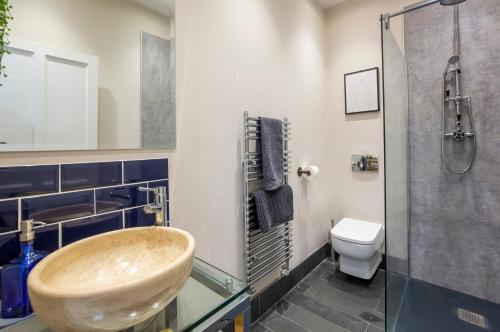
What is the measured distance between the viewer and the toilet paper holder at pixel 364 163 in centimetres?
239

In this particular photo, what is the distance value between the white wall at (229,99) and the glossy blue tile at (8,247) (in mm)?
588

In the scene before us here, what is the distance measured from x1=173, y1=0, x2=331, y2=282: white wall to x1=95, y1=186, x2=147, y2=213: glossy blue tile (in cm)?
21

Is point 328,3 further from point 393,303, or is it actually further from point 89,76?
point 393,303

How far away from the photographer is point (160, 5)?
44.7 inches

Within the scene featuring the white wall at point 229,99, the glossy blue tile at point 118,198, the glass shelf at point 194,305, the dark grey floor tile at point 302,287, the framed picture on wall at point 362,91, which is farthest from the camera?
the framed picture on wall at point 362,91

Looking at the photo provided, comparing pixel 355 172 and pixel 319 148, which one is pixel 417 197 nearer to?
pixel 355 172

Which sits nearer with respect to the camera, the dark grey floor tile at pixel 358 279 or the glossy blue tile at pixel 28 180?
the glossy blue tile at pixel 28 180

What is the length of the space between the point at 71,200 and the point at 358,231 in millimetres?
2051

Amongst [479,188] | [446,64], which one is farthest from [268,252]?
[446,64]

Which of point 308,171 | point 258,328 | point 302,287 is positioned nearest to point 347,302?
point 302,287

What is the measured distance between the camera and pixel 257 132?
1667 millimetres

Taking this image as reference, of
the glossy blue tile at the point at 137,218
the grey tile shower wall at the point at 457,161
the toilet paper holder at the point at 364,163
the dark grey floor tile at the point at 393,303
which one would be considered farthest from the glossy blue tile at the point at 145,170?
the grey tile shower wall at the point at 457,161

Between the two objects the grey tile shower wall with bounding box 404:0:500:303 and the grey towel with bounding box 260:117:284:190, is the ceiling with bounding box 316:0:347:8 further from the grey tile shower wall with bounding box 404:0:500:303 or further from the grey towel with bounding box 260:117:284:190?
the grey towel with bounding box 260:117:284:190

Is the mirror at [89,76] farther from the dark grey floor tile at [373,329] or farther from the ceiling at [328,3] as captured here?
the ceiling at [328,3]
